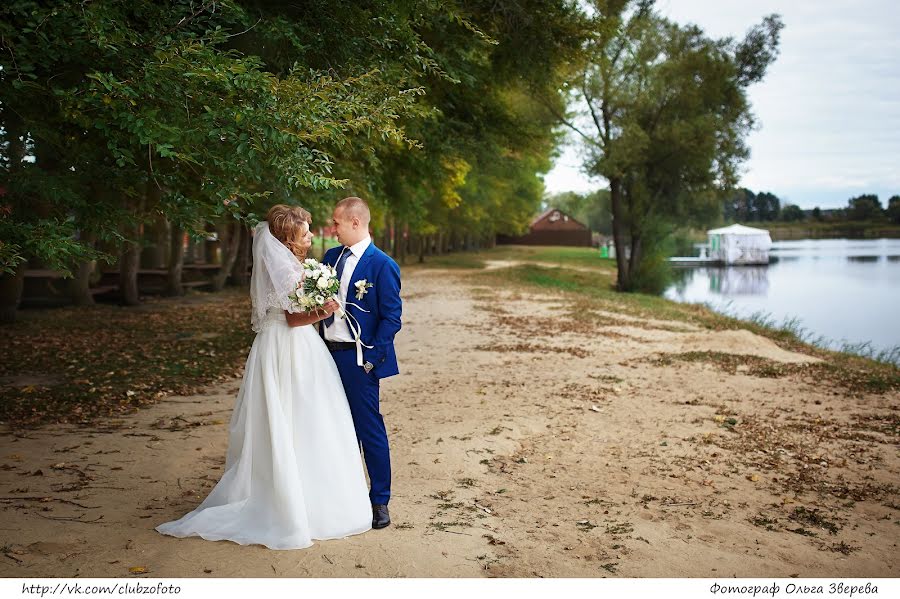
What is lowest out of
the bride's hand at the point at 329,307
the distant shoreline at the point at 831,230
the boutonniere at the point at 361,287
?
the bride's hand at the point at 329,307

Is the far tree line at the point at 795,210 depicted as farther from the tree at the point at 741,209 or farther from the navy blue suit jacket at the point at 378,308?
the navy blue suit jacket at the point at 378,308

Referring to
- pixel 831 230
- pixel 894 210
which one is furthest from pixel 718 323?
A: pixel 831 230

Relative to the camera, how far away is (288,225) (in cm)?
514

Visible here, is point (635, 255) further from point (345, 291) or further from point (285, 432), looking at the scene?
point (285, 432)

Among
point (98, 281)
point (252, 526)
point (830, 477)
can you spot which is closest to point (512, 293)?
point (98, 281)

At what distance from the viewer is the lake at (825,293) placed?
78.4 ft

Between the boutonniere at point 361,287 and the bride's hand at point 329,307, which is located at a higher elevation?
the boutonniere at point 361,287

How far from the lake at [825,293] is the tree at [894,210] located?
9.25ft

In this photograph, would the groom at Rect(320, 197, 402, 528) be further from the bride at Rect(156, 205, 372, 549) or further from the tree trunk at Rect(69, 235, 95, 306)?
the tree trunk at Rect(69, 235, 95, 306)

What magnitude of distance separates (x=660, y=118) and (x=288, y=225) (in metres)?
30.0

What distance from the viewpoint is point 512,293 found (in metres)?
27.3

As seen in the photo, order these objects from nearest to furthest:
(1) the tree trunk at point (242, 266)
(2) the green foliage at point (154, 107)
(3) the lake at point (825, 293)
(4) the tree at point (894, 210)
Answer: (2) the green foliage at point (154, 107) < (3) the lake at point (825, 293) < (1) the tree trunk at point (242, 266) < (4) the tree at point (894, 210)

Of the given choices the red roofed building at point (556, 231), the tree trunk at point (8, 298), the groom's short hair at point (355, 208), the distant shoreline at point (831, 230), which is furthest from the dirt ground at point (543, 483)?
the red roofed building at point (556, 231)

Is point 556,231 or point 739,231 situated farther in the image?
point 556,231
